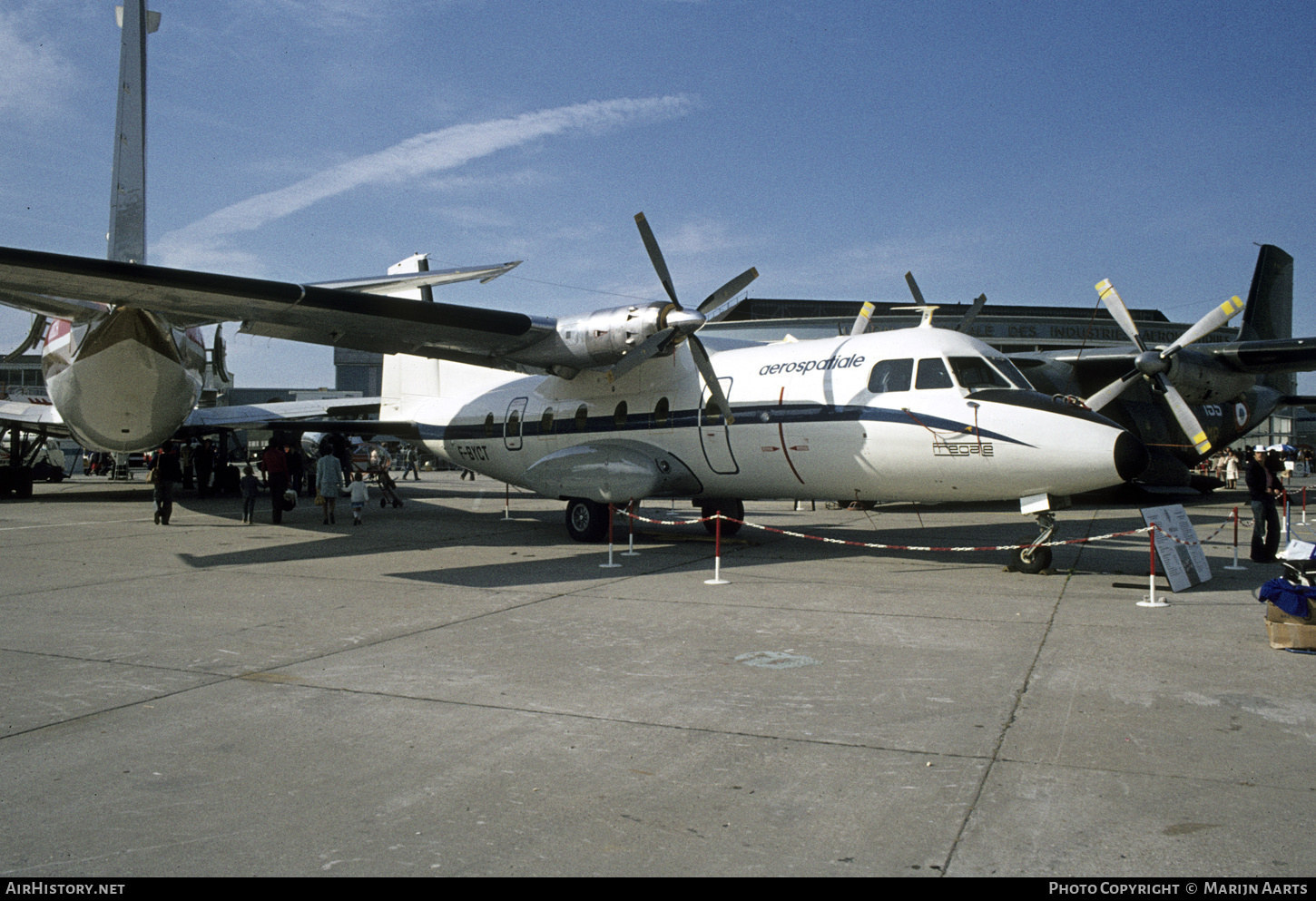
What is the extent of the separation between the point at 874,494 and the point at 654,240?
198 inches

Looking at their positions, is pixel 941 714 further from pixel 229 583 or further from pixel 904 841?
pixel 229 583

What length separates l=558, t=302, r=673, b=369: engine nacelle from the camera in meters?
12.9

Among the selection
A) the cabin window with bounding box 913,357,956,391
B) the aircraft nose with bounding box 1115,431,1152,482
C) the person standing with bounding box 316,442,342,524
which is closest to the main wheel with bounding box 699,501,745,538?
the cabin window with bounding box 913,357,956,391

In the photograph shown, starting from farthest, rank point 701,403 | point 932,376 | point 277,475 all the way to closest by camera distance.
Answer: point 277,475
point 701,403
point 932,376

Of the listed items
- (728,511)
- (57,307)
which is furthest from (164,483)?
(728,511)

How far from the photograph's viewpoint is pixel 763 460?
41.8ft

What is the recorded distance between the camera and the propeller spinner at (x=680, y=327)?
500 inches

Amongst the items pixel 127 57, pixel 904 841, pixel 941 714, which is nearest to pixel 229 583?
pixel 941 714

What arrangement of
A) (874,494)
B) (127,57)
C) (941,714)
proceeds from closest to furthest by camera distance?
1. (941,714)
2. (874,494)
3. (127,57)

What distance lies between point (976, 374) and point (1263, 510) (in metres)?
4.55

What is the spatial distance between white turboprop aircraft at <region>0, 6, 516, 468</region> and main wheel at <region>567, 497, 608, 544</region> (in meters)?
5.06

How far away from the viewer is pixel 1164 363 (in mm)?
17406

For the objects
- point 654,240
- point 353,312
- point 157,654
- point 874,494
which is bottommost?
point 157,654

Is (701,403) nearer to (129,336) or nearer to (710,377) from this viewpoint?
(710,377)
